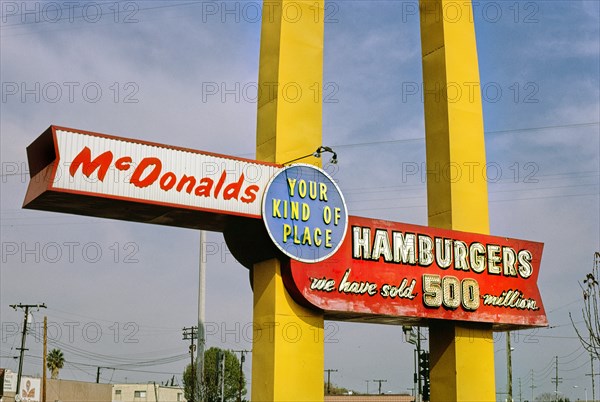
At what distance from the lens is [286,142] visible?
22.0 metres

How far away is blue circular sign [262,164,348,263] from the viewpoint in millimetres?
21156

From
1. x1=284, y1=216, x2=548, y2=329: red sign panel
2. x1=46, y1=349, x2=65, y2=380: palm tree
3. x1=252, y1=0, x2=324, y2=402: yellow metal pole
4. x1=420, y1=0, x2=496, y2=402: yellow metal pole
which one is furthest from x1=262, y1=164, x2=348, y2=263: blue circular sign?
x1=46, y1=349, x2=65, y2=380: palm tree

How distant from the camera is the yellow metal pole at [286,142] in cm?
2083

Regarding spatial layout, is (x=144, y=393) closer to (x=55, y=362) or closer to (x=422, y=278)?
(x=55, y=362)

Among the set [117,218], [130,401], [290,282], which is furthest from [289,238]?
[130,401]

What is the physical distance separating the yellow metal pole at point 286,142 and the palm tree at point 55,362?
258 ft

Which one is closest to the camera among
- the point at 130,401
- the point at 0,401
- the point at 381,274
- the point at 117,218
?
the point at 117,218

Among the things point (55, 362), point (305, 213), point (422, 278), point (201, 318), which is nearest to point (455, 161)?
point (422, 278)

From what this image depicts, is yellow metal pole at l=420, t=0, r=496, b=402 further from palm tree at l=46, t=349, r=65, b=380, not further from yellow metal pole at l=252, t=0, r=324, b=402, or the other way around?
palm tree at l=46, t=349, r=65, b=380

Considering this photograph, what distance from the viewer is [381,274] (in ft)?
75.3

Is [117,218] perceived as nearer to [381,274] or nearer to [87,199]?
[87,199]

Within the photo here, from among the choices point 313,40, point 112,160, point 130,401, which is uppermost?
point 313,40

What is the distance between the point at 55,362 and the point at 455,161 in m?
78.4

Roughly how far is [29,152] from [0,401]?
45114 millimetres
